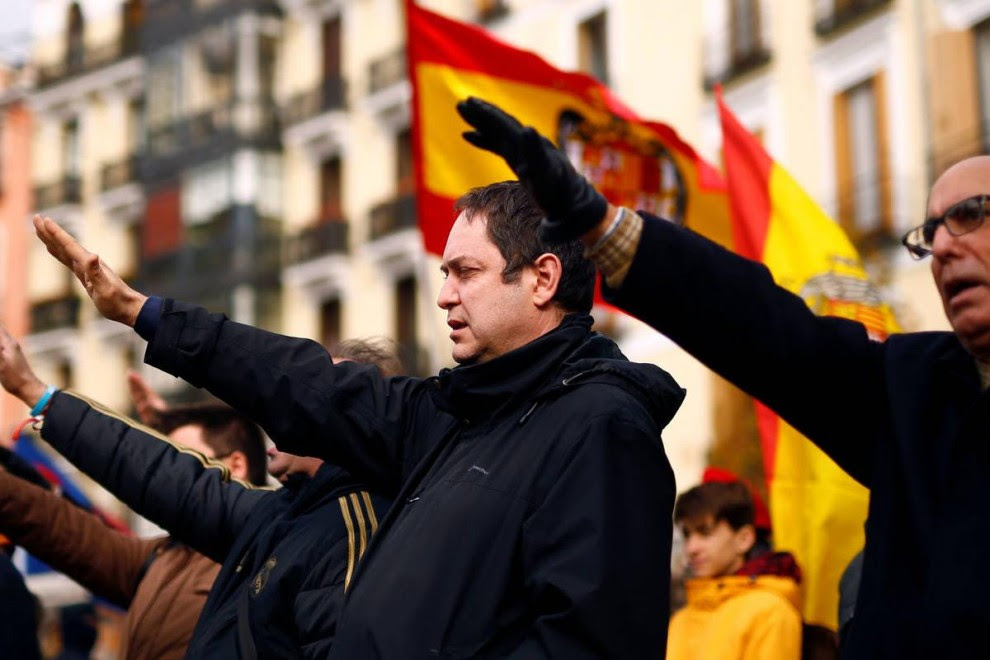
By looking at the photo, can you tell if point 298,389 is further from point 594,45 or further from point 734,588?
point 594,45

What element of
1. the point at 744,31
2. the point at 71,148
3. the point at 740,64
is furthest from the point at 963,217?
the point at 71,148

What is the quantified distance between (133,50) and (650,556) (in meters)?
34.6

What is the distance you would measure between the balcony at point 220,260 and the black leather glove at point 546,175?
29.7 m

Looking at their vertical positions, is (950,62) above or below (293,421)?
above

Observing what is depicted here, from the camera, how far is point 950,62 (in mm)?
18562

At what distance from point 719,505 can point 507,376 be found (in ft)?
7.79

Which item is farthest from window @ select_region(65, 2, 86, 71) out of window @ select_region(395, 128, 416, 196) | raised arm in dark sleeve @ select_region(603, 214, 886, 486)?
raised arm in dark sleeve @ select_region(603, 214, 886, 486)

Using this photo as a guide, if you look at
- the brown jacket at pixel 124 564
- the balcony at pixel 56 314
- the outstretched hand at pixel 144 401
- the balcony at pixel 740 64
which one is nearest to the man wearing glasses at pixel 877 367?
the brown jacket at pixel 124 564

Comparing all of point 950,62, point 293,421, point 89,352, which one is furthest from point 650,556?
point 89,352

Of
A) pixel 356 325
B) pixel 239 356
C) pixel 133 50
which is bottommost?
pixel 239 356

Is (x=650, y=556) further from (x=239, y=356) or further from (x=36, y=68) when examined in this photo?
(x=36, y=68)

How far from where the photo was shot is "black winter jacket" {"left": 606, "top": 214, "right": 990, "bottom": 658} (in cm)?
272

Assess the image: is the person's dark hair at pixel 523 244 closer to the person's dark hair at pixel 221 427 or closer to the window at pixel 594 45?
the person's dark hair at pixel 221 427

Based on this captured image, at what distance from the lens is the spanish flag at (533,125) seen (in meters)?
8.09
